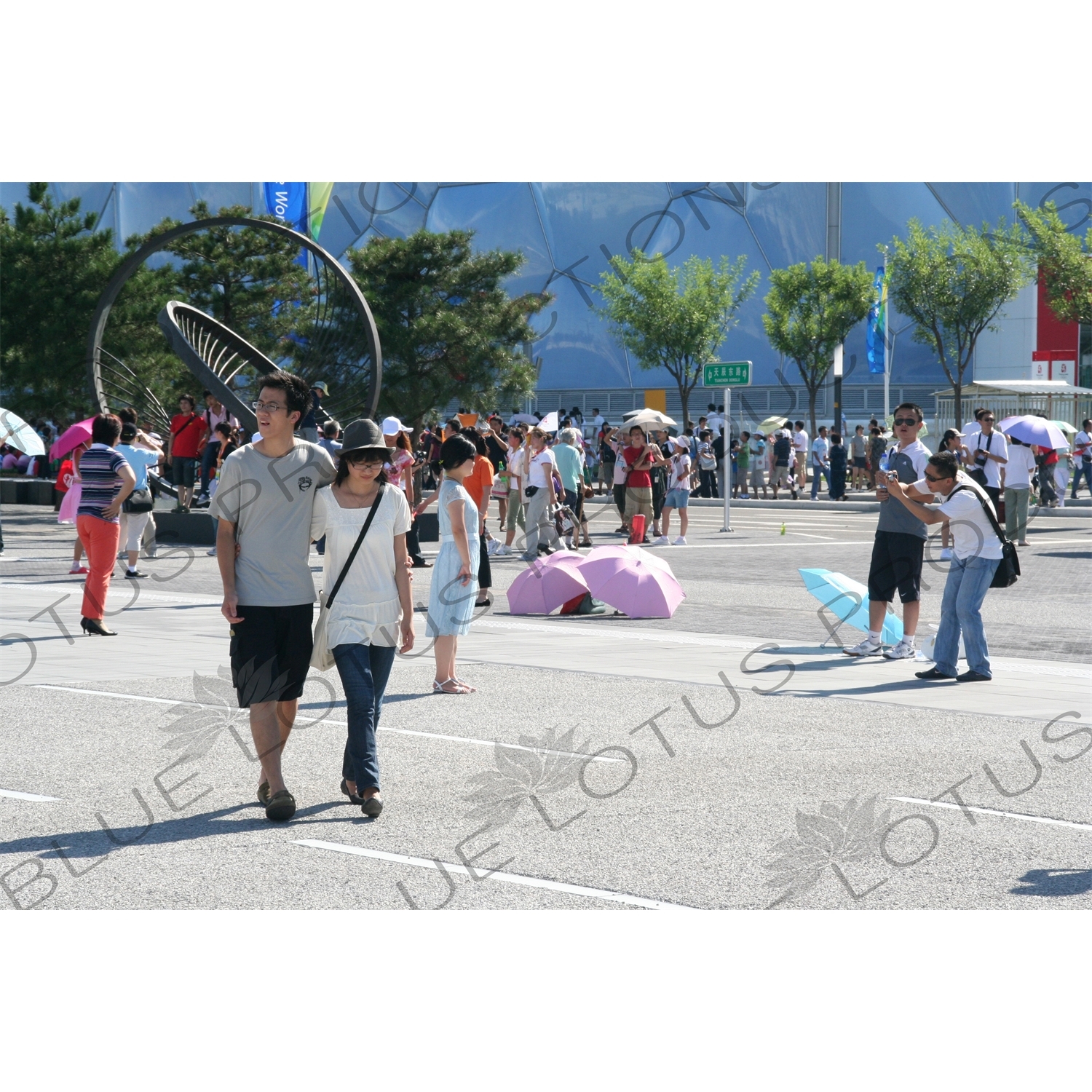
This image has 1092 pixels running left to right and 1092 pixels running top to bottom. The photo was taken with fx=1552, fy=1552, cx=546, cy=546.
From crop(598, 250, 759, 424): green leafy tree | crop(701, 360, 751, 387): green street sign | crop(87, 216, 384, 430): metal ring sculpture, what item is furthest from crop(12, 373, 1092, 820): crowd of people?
crop(598, 250, 759, 424): green leafy tree

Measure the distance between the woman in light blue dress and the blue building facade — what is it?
150ft

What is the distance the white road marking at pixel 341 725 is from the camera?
7.54m

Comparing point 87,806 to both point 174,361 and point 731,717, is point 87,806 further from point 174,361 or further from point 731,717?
point 174,361

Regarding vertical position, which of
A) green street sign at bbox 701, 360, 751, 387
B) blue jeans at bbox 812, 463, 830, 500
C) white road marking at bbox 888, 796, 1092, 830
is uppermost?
green street sign at bbox 701, 360, 751, 387

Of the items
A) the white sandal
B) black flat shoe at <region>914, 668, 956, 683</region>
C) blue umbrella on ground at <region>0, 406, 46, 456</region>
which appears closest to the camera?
the white sandal

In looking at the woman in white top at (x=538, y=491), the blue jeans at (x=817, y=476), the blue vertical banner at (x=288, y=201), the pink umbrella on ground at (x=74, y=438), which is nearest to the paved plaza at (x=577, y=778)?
the woman in white top at (x=538, y=491)

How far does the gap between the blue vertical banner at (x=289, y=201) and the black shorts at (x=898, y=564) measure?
21.6m

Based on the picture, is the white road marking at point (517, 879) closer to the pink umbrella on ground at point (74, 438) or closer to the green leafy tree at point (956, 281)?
the pink umbrella on ground at point (74, 438)

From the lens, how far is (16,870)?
5.32 meters

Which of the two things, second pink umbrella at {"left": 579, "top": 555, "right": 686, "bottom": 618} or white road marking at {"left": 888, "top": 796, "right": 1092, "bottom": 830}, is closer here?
white road marking at {"left": 888, "top": 796, "right": 1092, "bottom": 830}

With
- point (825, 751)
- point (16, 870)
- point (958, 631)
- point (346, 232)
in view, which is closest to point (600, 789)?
point (825, 751)

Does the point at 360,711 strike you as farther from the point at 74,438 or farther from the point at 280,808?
the point at 74,438

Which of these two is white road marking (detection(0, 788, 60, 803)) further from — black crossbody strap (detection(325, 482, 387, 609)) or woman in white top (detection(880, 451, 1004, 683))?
woman in white top (detection(880, 451, 1004, 683))

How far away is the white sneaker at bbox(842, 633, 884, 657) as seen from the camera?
11.1m
